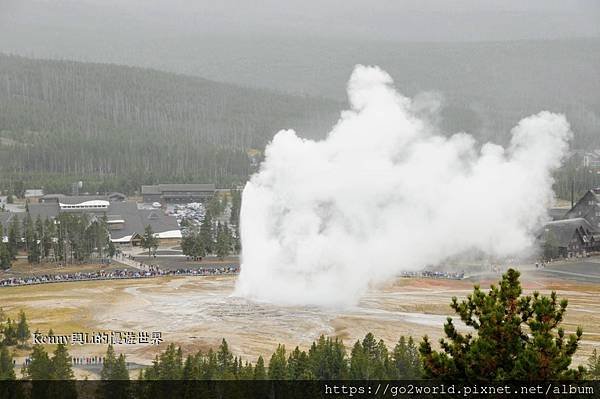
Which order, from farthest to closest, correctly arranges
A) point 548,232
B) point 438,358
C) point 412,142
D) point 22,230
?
point 22,230 → point 548,232 → point 412,142 → point 438,358

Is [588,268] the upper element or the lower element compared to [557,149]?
lower

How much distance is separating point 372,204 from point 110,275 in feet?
65.9

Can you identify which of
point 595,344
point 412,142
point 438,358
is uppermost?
point 412,142

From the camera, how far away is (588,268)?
69438mm

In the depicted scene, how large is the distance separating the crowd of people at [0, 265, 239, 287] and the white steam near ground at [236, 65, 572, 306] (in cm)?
991

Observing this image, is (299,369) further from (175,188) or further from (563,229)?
(175,188)

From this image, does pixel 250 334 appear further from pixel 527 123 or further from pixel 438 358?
pixel 527 123

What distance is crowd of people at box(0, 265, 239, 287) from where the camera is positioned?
203 feet

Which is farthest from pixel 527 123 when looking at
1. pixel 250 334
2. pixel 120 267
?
pixel 250 334

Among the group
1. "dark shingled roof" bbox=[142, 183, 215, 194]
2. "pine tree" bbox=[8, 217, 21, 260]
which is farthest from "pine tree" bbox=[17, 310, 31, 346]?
"dark shingled roof" bbox=[142, 183, 215, 194]

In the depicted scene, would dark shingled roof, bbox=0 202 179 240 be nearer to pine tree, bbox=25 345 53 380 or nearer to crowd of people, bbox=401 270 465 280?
crowd of people, bbox=401 270 465 280

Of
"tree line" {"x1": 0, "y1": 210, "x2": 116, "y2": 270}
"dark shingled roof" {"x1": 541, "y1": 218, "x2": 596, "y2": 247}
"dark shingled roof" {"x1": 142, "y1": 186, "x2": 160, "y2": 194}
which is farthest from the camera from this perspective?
"dark shingled roof" {"x1": 142, "y1": 186, "x2": 160, "y2": 194}

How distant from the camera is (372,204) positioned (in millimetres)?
61031

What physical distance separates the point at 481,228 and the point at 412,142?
878 cm
